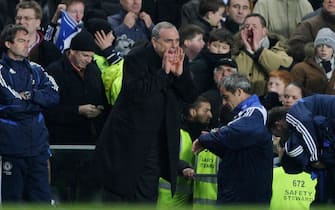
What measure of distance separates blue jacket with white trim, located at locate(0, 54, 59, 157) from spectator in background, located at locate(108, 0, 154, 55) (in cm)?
287

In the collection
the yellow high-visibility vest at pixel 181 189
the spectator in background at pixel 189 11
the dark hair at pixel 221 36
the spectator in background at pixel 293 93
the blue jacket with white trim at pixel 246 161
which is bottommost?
the yellow high-visibility vest at pixel 181 189

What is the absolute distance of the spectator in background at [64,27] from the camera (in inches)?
628

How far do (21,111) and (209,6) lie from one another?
13.7ft

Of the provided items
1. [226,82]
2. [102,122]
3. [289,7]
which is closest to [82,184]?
[102,122]

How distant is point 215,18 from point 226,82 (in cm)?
410

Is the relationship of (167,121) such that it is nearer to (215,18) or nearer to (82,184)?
(82,184)

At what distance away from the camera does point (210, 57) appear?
49.8 feet

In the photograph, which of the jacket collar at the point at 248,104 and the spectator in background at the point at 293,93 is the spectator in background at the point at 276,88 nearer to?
the spectator in background at the point at 293,93

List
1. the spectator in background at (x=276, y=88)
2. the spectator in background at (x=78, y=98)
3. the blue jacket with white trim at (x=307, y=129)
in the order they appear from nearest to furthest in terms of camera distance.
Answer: the blue jacket with white trim at (x=307, y=129) → the spectator in background at (x=78, y=98) → the spectator in background at (x=276, y=88)

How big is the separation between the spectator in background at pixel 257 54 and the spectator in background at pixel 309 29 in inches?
5.4

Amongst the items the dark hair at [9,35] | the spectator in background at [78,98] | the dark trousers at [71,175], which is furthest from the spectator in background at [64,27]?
the dark trousers at [71,175]

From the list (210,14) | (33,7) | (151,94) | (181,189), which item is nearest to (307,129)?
(151,94)

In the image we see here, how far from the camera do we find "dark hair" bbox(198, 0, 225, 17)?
1678 cm

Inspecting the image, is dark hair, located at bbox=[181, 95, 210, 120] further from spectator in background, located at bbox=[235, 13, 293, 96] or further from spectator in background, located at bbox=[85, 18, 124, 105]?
spectator in background, located at bbox=[235, 13, 293, 96]
